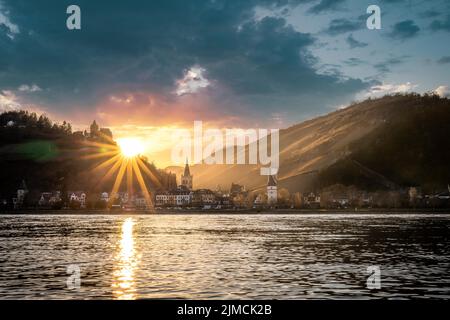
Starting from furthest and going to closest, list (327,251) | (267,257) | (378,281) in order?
(327,251) < (267,257) < (378,281)

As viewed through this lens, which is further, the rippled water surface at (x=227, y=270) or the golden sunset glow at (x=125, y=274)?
the rippled water surface at (x=227, y=270)

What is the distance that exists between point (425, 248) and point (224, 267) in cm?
3623

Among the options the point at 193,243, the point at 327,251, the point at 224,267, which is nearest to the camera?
the point at 224,267

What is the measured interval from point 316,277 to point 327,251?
86.5 feet

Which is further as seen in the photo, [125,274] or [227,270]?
[227,270]

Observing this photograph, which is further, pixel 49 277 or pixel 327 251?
pixel 327 251

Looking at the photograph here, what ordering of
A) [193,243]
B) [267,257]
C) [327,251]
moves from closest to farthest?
[267,257], [327,251], [193,243]

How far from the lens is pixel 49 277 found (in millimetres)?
49094

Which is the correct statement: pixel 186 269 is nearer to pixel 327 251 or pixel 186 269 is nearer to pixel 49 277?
pixel 49 277

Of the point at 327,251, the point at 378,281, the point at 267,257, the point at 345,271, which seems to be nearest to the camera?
the point at 378,281

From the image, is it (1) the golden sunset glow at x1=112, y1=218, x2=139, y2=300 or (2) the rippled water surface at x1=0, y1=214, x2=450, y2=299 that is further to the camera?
(2) the rippled water surface at x1=0, y1=214, x2=450, y2=299

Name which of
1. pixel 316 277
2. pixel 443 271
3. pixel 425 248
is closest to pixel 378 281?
pixel 316 277
